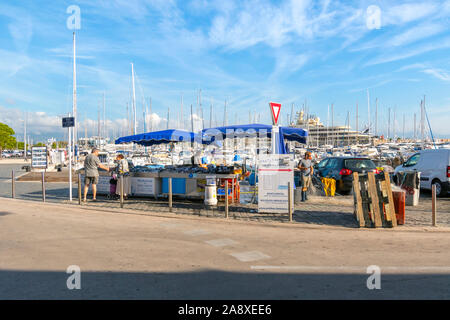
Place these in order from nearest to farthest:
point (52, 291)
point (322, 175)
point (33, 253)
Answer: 1. point (52, 291)
2. point (33, 253)
3. point (322, 175)

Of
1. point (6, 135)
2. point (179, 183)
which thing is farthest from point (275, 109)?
point (6, 135)

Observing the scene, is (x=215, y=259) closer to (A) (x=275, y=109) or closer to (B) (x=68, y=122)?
(A) (x=275, y=109)

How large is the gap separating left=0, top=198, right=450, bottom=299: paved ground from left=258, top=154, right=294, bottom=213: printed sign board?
47.6 inches

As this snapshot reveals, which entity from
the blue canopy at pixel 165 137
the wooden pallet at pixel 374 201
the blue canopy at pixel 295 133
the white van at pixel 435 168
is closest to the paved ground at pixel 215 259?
the wooden pallet at pixel 374 201

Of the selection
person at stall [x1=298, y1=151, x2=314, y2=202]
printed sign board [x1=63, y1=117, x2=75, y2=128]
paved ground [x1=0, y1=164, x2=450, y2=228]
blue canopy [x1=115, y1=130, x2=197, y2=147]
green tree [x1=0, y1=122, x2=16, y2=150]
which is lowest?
paved ground [x1=0, y1=164, x2=450, y2=228]

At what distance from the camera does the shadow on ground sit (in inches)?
175

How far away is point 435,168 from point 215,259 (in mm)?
12332

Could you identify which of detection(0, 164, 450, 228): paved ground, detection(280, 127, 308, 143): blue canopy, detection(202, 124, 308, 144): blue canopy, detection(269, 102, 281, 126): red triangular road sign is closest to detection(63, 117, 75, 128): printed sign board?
detection(0, 164, 450, 228): paved ground

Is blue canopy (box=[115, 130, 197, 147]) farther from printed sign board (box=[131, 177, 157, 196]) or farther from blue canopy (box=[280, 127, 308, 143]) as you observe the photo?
blue canopy (box=[280, 127, 308, 143])

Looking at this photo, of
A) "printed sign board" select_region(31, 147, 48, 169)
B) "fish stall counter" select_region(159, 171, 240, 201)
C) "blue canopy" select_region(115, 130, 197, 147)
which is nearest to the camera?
"fish stall counter" select_region(159, 171, 240, 201)
